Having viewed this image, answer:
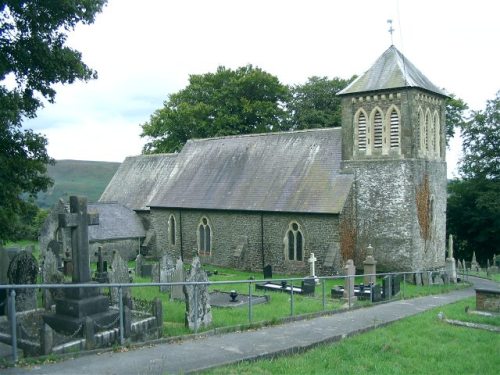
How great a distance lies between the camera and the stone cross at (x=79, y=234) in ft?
35.7

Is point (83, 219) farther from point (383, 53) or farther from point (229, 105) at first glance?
point (229, 105)

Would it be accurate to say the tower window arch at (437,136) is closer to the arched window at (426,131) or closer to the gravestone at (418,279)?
the arched window at (426,131)

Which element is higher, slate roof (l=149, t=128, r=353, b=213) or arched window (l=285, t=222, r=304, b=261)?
slate roof (l=149, t=128, r=353, b=213)

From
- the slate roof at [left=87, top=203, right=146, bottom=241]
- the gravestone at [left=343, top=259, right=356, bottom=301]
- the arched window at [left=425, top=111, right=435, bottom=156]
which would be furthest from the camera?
Answer: the slate roof at [left=87, top=203, right=146, bottom=241]

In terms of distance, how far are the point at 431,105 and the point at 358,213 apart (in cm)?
696

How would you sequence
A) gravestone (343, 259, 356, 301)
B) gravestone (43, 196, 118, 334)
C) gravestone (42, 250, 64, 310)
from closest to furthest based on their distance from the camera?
gravestone (43, 196, 118, 334), gravestone (42, 250, 64, 310), gravestone (343, 259, 356, 301)

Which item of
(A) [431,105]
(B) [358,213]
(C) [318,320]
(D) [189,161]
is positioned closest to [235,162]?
(D) [189,161]

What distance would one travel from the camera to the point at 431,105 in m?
26.6

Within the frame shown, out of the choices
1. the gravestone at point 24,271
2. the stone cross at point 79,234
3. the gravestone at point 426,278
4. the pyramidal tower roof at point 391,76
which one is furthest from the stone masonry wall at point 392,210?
the stone cross at point 79,234

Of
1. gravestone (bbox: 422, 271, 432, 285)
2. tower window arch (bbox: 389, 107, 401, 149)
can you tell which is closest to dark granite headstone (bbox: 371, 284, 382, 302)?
gravestone (bbox: 422, 271, 432, 285)

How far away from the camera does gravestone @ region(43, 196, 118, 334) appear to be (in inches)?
400

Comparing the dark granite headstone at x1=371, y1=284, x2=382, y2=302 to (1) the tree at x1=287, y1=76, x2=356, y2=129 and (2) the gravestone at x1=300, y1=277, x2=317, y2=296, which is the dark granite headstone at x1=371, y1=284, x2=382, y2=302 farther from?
(1) the tree at x1=287, y1=76, x2=356, y2=129

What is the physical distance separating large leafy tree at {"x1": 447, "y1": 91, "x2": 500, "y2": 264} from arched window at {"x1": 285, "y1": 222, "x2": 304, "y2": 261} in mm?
20982

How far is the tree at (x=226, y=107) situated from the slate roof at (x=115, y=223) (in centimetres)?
1213
